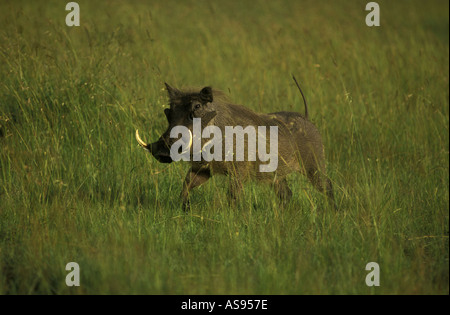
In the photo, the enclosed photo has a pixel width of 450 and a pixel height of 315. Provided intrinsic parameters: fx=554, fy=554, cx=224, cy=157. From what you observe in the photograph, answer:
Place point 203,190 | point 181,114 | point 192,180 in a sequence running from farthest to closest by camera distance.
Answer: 1. point 203,190
2. point 192,180
3. point 181,114

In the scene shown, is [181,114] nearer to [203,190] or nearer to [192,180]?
[192,180]

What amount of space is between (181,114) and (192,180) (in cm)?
55

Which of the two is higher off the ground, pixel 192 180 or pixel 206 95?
pixel 206 95

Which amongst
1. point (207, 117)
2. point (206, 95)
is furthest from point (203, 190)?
point (206, 95)

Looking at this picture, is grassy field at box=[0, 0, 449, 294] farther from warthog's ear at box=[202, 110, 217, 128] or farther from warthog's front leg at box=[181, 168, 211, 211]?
warthog's ear at box=[202, 110, 217, 128]

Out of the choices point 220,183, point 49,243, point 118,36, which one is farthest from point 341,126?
point 49,243

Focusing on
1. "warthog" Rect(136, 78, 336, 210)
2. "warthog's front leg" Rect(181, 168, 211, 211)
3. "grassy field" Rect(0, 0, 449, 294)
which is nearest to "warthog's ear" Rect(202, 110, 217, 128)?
"warthog" Rect(136, 78, 336, 210)

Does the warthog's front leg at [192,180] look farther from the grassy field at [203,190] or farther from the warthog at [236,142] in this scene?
the grassy field at [203,190]

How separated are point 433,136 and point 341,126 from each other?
910 mm

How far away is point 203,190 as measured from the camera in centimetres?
438

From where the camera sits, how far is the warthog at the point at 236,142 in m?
3.72

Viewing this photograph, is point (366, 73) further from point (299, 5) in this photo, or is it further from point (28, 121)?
point (299, 5)

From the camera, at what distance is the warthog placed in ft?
12.2

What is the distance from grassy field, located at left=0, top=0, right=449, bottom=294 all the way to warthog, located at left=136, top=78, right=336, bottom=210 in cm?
16
